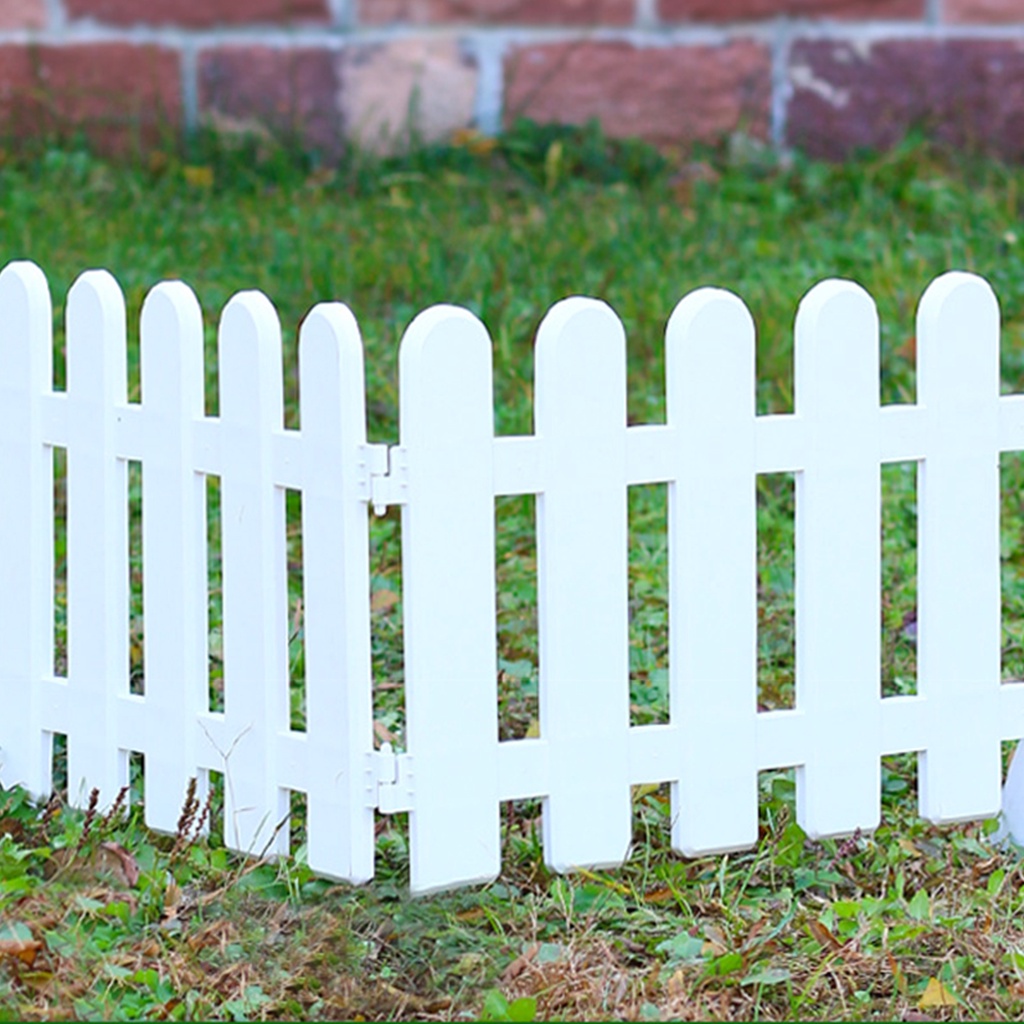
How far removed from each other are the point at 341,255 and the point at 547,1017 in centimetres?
376

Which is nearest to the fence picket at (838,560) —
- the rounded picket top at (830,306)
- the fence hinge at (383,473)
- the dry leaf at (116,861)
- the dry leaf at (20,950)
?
the rounded picket top at (830,306)

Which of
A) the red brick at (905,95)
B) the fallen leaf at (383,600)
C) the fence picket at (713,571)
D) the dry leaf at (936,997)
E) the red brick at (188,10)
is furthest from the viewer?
the red brick at (905,95)

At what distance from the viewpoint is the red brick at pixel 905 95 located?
7145 mm

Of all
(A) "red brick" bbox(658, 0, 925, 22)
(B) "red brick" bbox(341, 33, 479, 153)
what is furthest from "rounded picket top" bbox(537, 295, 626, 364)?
(A) "red brick" bbox(658, 0, 925, 22)

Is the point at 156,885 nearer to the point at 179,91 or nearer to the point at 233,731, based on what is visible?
the point at 233,731

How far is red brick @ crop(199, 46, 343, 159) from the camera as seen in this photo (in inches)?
277

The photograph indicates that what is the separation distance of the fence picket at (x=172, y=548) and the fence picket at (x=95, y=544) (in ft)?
0.21

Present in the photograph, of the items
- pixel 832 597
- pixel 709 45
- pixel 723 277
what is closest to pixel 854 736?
pixel 832 597

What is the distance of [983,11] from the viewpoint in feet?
23.3

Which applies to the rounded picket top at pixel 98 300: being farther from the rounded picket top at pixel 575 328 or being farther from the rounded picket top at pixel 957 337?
the rounded picket top at pixel 957 337

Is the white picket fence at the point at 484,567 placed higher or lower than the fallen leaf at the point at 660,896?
higher

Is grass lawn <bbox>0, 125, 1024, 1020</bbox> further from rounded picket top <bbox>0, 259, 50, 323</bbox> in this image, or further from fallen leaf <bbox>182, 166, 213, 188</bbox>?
rounded picket top <bbox>0, 259, 50, 323</bbox>

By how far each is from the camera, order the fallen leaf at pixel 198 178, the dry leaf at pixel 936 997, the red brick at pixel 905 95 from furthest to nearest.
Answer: the red brick at pixel 905 95
the fallen leaf at pixel 198 178
the dry leaf at pixel 936 997

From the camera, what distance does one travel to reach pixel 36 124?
23.1ft
